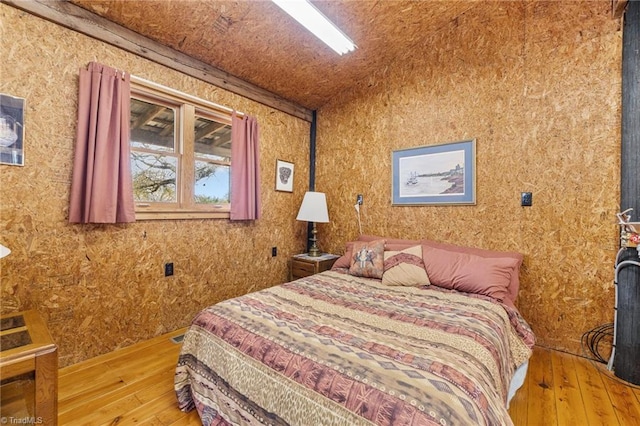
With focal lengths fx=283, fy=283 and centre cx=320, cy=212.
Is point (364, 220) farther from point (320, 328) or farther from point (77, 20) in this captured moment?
point (77, 20)

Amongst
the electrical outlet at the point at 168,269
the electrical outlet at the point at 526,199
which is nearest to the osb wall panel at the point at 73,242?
the electrical outlet at the point at 168,269

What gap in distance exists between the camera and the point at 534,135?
99.1 inches

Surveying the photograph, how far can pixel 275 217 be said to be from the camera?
354cm

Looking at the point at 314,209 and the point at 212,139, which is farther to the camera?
the point at 314,209

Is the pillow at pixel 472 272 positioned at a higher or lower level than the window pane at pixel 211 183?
lower

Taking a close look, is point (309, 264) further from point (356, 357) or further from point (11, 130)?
point (11, 130)

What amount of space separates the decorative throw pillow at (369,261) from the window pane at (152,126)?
203cm

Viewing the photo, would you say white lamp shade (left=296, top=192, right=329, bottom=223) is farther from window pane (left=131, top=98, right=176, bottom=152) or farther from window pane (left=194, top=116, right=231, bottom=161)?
window pane (left=131, top=98, right=176, bottom=152)

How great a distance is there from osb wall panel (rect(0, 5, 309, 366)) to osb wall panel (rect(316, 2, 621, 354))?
6.86ft

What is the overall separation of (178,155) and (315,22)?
1680mm

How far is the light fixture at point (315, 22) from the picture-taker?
6.41ft

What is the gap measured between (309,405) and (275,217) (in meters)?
2.59

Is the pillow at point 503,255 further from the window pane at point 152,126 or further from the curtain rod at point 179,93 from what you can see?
the window pane at point 152,126

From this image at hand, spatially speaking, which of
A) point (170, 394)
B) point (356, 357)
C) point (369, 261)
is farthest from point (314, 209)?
point (356, 357)
